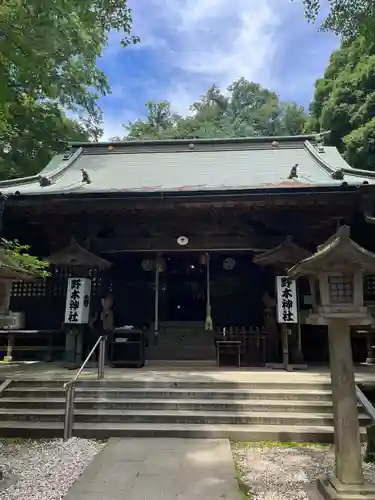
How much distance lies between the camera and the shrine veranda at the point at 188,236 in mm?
9258

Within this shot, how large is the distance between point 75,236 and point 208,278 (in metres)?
3.70

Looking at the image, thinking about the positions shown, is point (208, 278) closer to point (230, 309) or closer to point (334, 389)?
point (230, 309)

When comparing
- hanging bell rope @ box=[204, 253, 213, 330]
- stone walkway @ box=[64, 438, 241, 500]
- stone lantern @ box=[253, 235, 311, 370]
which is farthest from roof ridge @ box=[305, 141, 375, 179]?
stone walkway @ box=[64, 438, 241, 500]

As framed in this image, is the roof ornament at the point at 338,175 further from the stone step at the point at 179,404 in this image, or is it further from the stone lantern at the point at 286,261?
the stone step at the point at 179,404

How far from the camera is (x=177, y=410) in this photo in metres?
6.25

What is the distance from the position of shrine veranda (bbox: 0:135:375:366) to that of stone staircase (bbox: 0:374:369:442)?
101 inches

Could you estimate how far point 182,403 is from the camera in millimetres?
6281

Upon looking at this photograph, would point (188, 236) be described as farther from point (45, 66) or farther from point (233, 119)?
point (233, 119)

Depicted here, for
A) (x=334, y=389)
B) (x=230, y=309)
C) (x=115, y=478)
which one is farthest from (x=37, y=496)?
(x=230, y=309)

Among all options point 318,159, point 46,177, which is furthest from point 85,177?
point 318,159

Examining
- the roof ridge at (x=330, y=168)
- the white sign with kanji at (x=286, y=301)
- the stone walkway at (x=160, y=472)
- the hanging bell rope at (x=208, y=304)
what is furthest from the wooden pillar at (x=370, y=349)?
the stone walkway at (x=160, y=472)

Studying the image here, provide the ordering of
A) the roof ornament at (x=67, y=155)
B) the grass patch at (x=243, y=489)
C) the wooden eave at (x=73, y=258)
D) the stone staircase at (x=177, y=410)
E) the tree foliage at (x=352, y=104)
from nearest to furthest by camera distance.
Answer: the grass patch at (x=243, y=489)
the stone staircase at (x=177, y=410)
the wooden eave at (x=73, y=258)
the roof ornament at (x=67, y=155)
the tree foliage at (x=352, y=104)

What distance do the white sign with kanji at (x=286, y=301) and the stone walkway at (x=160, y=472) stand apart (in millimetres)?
3883

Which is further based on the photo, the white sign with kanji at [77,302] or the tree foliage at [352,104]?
the tree foliage at [352,104]
